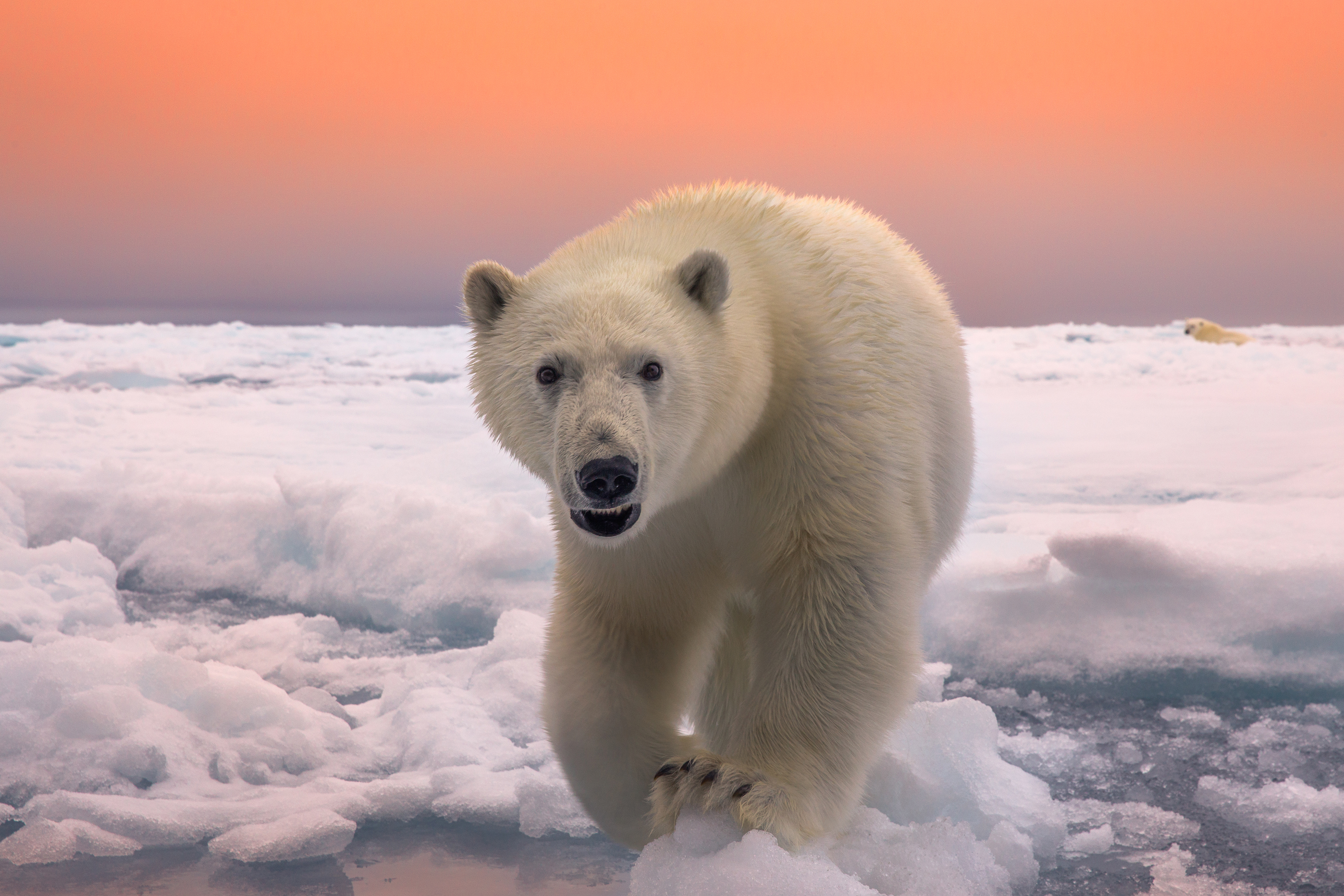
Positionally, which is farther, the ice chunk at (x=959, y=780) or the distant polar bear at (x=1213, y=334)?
the distant polar bear at (x=1213, y=334)

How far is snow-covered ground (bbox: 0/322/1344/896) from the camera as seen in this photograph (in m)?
2.54

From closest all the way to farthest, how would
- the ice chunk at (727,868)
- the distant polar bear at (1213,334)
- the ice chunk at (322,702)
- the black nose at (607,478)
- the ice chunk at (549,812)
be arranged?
the black nose at (607,478) < the ice chunk at (727,868) < the ice chunk at (549,812) < the ice chunk at (322,702) < the distant polar bear at (1213,334)

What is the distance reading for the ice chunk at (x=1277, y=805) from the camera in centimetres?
257

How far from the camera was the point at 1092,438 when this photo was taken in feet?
26.1

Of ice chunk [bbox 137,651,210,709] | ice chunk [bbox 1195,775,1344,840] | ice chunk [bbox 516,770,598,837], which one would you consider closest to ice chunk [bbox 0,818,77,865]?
ice chunk [bbox 137,651,210,709]

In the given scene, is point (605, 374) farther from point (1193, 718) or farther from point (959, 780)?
point (1193, 718)

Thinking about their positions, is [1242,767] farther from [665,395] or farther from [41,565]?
[41,565]

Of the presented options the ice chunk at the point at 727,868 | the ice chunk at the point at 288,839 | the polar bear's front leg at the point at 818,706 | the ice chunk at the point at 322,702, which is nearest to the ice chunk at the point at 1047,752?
the polar bear's front leg at the point at 818,706

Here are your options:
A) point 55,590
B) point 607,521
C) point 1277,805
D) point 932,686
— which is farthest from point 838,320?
point 55,590

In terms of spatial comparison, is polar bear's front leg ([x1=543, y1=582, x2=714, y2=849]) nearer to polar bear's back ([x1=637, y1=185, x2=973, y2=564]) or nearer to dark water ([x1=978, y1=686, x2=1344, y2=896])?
polar bear's back ([x1=637, y1=185, x2=973, y2=564])

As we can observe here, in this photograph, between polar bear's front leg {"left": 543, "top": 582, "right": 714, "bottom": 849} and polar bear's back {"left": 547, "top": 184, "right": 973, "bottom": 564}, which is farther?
polar bear's front leg {"left": 543, "top": 582, "right": 714, "bottom": 849}

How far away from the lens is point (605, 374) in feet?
6.84

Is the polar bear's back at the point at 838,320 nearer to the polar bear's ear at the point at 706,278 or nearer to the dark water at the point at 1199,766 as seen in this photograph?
the polar bear's ear at the point at 706,278

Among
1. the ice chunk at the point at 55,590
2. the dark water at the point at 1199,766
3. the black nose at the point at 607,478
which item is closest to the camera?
the black nose at the point at 607,478
